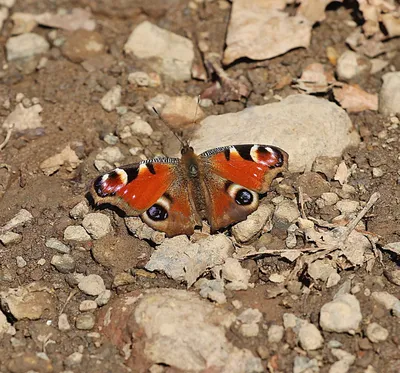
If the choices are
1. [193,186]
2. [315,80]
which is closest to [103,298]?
[193,186]

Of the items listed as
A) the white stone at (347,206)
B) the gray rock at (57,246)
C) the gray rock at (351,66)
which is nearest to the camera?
the gray rock at (57,246)

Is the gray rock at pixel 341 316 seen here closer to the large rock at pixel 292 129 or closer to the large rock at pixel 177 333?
the large rock at pixel 177 333

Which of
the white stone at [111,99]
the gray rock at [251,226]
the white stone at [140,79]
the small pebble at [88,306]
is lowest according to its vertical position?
the small pebble at [88,306]

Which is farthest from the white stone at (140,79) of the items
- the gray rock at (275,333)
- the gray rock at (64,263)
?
the gray rock at (275,333)

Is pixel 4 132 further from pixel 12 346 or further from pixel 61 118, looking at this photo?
pixel 12 346

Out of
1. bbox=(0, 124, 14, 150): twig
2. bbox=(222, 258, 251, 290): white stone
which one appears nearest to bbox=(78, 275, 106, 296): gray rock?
bbox=(222, 258, 251, 290): white stone

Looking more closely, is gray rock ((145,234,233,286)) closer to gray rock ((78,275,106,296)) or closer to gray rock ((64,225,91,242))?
gray rock ((78,275,106,296))

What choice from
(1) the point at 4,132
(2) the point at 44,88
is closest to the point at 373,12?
(2) the point at 44,88

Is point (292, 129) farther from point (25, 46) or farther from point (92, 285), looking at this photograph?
point (25, 46)
